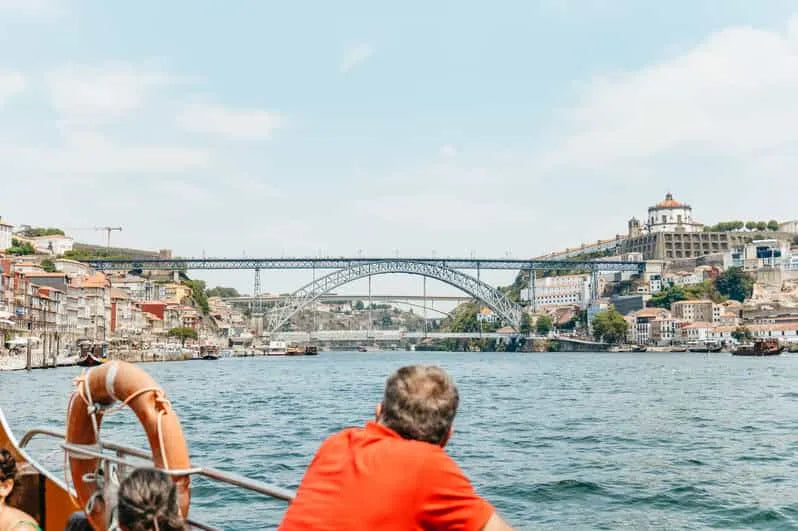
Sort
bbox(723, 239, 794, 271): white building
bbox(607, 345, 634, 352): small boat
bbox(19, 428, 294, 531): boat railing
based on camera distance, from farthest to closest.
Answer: bbox(723, 239, 794, 271): white building → bbox(607, 345, 634, 352): small boat → bbox(19, 428, 294, 531): boat railing

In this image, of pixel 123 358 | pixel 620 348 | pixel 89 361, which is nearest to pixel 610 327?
pixel 620 348

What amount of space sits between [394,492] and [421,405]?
0.18 m

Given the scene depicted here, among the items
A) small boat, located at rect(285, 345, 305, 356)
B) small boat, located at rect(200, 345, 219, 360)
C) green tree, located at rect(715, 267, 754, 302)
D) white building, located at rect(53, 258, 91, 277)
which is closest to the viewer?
small boat, located at rect(200, 345, 219, 360)

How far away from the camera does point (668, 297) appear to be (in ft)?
296

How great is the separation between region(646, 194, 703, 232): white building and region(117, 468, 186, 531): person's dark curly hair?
115466 mm

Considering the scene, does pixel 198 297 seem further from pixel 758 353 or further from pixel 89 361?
pixel 89 361

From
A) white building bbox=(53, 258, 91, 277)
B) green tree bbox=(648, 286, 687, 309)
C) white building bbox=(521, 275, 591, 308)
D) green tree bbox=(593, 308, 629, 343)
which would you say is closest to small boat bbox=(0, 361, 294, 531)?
white building bbox=(53, 258, 91, 277)

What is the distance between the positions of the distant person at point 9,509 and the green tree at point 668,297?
296 ft

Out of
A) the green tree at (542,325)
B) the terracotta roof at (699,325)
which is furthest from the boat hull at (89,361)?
the terracotta roof at (699,325)

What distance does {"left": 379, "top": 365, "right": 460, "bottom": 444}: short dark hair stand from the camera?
1839 mm

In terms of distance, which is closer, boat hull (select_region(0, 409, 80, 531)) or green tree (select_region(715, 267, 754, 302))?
boat hull (select_region(0, 409, 80, 531))

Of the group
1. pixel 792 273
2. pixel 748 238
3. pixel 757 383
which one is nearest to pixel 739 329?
pixel 792 273

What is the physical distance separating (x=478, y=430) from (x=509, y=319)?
64341 millimetres

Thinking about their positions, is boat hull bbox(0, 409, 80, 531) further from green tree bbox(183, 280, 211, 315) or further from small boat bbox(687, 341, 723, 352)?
green tree bbox(183, 280, 211, 315)
